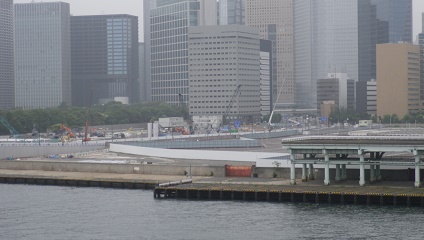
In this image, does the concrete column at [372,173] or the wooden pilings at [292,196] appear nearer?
the wooden pilings at [292,196]

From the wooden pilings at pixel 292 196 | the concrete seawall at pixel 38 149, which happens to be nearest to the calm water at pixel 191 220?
the wooden pilings at pixel 292 196

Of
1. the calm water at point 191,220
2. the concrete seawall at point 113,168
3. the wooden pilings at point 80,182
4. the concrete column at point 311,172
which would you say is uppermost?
the concrete column at point 311,172

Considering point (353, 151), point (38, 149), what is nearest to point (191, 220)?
point (353, 151)

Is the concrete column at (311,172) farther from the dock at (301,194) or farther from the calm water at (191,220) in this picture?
the calm water at (191,220)

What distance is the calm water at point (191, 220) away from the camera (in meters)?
55.3

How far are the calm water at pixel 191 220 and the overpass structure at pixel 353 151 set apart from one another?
7.38m

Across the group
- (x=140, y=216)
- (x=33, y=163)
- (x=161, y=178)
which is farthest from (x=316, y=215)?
(x=33, y=163)

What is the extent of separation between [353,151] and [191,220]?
57.4 feet

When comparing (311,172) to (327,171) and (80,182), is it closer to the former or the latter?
(327,171)

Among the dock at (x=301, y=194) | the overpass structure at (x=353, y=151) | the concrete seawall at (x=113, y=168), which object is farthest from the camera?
the concrete seawall at (x=113, y=168)

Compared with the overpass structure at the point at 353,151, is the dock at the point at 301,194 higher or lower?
lower

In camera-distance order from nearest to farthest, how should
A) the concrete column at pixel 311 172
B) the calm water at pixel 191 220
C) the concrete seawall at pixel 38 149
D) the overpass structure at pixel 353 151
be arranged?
the calm water at pixel 191 220, the overpass structure at pixel 353 151, the concrete column at pixel 311 172, the concrete seawall at pixel 38 149

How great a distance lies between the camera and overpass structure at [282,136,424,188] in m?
70.9

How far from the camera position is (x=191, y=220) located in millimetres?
60438
